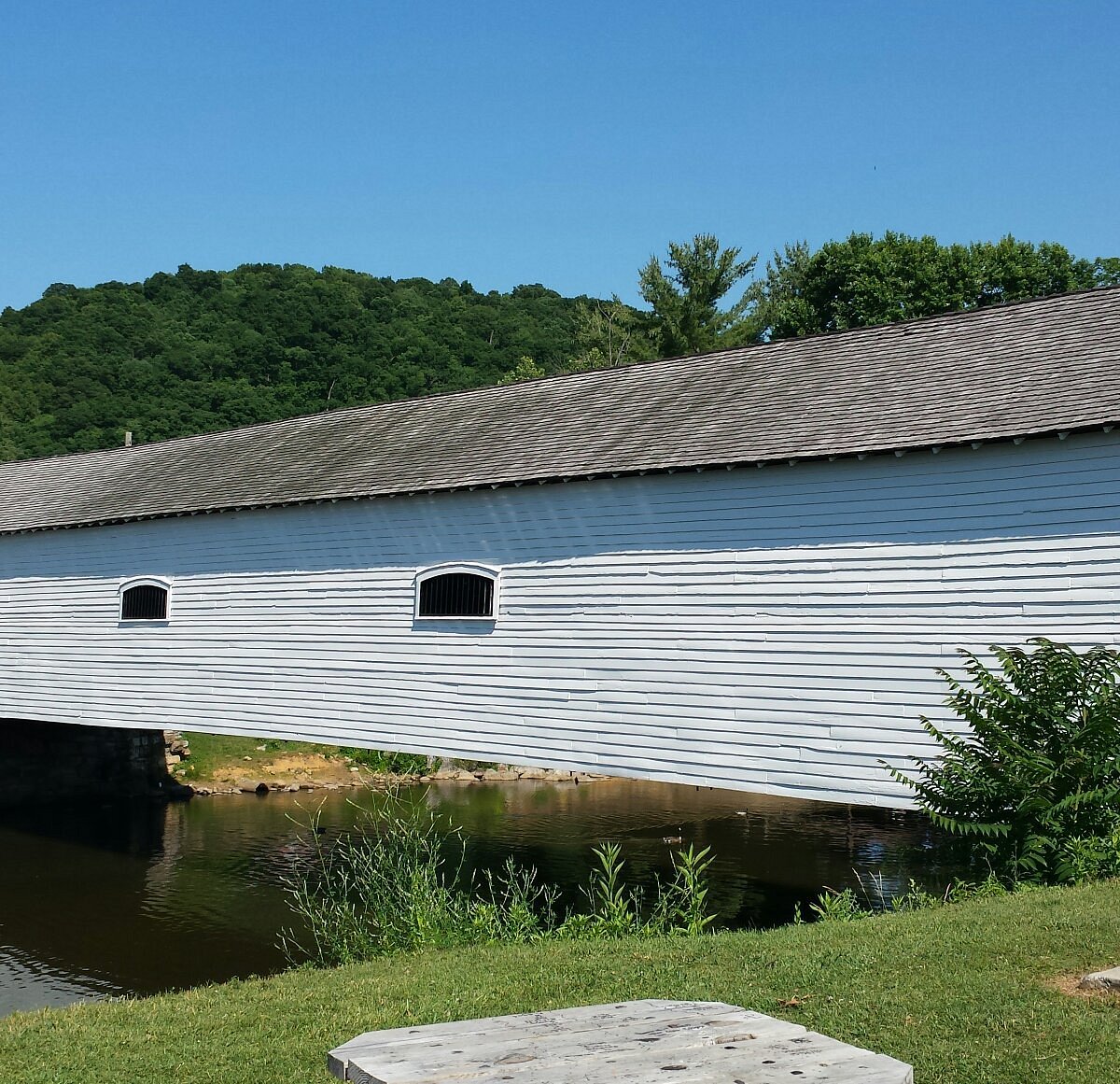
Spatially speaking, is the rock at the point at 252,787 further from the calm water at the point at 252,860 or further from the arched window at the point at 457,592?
the arched window at the point at 457,592

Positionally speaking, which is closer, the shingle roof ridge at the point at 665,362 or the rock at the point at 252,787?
the shingle roof ridge at the point at 665,362

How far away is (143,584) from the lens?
16.9m

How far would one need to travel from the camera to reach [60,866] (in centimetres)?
1817

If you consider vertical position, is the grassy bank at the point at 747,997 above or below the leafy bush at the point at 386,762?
above

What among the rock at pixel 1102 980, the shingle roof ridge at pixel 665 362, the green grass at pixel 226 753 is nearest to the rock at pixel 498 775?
the green grass at pixel 226 753

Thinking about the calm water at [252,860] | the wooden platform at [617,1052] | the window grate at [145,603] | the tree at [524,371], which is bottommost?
the calm water at [252,860]

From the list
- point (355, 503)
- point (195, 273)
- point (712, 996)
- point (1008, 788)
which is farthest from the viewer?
point (195, 273)

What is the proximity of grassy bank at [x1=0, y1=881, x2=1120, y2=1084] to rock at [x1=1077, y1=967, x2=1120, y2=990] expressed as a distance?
9 cm

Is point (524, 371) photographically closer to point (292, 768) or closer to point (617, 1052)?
point (292, 768)

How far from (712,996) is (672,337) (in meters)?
37.6

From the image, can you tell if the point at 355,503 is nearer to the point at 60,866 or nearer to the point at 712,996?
the point at 60,866

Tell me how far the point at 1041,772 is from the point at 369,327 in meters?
44.8

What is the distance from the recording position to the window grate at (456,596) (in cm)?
1341

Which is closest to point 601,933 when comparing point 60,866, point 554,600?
point 554,600
